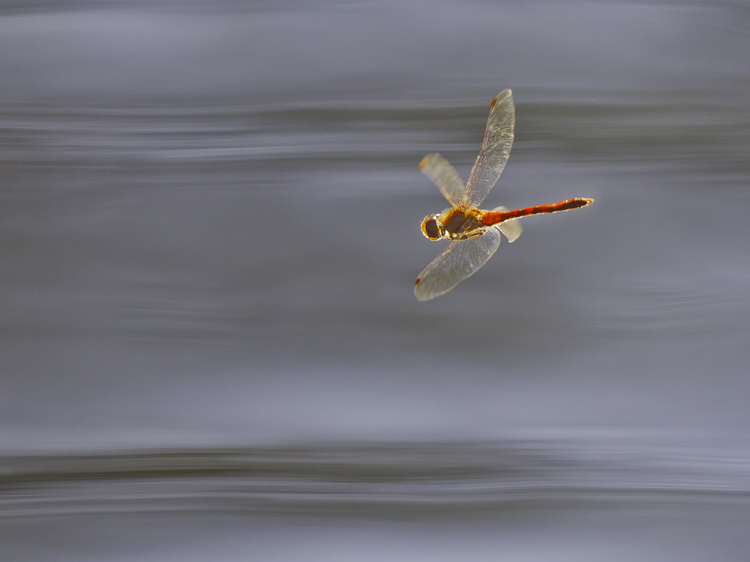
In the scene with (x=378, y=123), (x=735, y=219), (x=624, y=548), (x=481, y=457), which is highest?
(x=378, y=123)

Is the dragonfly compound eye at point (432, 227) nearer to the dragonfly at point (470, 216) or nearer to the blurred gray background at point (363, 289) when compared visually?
the dragonfly at point (470, 216)

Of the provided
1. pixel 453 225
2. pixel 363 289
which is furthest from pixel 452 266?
pixel 363 289

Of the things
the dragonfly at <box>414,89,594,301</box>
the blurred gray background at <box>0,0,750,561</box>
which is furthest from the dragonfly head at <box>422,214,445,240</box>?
the blurred gray background at <box>0,0,750,561</box>

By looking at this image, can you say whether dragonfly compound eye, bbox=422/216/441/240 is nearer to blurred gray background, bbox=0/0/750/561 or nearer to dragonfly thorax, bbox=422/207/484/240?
dragonfly thorax, bbox=422/207/484/240

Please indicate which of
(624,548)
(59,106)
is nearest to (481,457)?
(624,548)

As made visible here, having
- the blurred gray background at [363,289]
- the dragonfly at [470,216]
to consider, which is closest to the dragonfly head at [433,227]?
the dragonfly at [470,216]

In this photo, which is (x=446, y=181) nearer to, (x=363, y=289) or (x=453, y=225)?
(x=453, y=225)

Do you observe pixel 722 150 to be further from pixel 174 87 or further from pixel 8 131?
pixel 8 131
